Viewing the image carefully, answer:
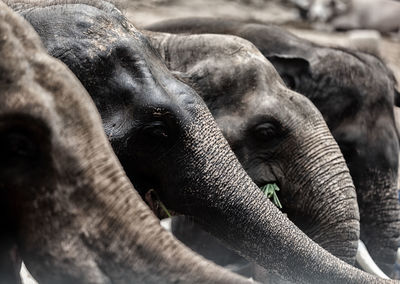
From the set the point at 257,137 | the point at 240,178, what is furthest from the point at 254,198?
the point at 257,137

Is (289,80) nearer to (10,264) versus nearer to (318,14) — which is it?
(10,264)

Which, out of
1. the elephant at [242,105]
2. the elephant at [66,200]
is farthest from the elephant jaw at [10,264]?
the elephant at [242,105]

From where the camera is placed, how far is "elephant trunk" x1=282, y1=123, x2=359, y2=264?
8.88 feet

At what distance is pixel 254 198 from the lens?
7.23 ft

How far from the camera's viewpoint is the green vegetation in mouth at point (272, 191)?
2801 mm

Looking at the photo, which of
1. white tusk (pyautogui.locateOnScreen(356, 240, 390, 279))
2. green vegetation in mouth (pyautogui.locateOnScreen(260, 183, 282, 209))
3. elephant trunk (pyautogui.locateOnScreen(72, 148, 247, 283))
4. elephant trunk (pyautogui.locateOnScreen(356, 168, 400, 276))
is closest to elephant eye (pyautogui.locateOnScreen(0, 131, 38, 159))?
elephant trunk (pyautogui.locateOnScreen(72, 148, 247, 283))

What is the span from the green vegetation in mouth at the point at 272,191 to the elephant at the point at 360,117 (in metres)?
0.69

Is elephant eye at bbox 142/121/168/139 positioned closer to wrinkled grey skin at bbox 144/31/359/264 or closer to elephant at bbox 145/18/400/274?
wrinkled grey skin at bbox 144/31/359/264

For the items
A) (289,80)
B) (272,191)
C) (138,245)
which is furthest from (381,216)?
(138,245)

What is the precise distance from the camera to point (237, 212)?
2.21 metres

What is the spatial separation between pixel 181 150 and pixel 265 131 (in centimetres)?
66

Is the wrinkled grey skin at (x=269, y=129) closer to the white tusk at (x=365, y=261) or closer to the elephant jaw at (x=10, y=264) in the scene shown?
the white tusk at (x=365, y=261)

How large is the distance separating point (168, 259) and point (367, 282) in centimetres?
87

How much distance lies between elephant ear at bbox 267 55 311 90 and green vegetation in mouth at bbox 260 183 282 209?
69cm
